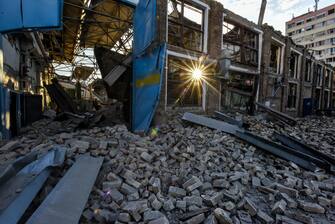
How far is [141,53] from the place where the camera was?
6.79 metres

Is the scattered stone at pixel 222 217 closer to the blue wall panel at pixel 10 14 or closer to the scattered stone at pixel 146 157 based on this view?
the scattered stone at pixel 146 157

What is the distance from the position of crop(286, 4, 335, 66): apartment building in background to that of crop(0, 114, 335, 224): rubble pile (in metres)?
48.0

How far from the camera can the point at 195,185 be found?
3.06m

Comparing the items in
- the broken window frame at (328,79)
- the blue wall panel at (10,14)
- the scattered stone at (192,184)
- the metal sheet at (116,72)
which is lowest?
the scattered stone at (192,184)

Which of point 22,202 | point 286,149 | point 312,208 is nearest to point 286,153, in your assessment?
point 286,149

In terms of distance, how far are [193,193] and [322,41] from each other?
57.7 m

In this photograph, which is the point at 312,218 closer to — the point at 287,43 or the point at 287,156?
the point at 287,156

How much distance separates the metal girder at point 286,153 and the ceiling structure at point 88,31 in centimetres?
667

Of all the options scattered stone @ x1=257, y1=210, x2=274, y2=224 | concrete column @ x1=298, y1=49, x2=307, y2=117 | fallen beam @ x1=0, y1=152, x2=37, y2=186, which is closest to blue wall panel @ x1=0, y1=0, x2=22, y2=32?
fallen beam @ x1=0, y1=152, x2=37, y2=186

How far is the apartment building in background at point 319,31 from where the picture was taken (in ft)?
140

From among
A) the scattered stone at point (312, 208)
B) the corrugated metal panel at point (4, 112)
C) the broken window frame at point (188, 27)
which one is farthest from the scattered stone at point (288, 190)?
the broken window frame at point (188, 27)

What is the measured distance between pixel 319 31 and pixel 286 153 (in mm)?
55689

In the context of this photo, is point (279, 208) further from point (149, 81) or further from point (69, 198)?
point (149, 81)

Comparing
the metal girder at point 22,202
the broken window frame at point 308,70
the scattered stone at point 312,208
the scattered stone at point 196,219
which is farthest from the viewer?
the broken window frame at point 308,70
